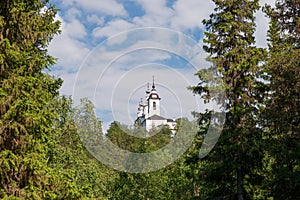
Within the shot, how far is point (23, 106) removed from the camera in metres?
9.30

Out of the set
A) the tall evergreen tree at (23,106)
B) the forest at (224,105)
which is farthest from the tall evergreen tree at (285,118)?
the tall evergreen tree at (23,106)

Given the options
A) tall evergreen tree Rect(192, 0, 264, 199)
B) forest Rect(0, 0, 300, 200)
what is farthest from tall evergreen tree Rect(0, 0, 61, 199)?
tall evergreen tree Rect(192, 0, 264, 199)

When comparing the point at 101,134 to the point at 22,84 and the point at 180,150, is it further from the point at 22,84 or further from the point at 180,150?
the point at 22,84

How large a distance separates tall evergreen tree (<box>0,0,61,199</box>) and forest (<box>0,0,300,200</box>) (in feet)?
0.08

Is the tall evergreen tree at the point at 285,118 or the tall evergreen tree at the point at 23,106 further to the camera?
the tall evergreen tree at the point at 285,118

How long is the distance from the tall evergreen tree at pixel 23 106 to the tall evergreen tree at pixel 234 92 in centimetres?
740

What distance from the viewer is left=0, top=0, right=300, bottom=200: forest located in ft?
31.5

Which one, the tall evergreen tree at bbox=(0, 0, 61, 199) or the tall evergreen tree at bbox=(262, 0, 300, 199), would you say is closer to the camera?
the tall evergreen tree at bbox=(0, 0, 61, 199)

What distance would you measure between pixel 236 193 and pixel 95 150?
1636cm

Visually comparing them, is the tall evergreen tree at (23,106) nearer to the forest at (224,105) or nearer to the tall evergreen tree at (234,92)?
Answer: the forest at (224,105)

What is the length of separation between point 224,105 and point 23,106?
896 centimetres

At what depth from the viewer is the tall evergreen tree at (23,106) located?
933 centimetres

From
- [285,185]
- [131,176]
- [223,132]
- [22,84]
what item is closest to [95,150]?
[131,176]

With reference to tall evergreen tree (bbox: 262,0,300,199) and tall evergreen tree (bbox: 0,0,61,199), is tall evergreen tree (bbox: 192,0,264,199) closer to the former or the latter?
tall evergreen tree (bbox: 262,0,300,199)
